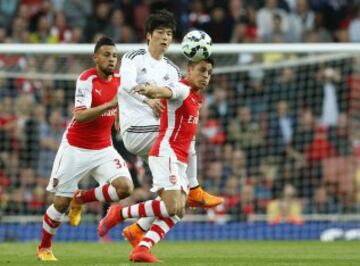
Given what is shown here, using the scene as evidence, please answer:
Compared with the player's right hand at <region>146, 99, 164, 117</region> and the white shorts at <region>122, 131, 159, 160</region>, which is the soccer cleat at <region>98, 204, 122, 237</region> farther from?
the player's right hand at <region>146, 99, 164, 117</region>

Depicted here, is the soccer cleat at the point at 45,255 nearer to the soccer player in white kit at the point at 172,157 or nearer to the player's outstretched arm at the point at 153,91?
the soccer player in white kit at the point at 172,157

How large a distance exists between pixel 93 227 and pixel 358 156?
14.9 ft

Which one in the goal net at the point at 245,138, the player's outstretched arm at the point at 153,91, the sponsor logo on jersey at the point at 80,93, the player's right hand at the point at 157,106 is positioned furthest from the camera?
the goal net at the point at 245,138

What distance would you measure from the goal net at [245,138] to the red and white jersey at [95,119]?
574 centimetres

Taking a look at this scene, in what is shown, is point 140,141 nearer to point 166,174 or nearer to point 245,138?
point 166,174

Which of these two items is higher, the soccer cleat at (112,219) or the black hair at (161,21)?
the black hair at (161,21)

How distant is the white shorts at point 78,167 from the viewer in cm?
1377

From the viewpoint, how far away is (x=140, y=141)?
13.8m

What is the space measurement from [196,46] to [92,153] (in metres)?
1.79

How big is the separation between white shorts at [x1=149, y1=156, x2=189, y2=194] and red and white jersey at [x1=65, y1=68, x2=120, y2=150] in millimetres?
1352

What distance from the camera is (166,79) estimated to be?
547 inches

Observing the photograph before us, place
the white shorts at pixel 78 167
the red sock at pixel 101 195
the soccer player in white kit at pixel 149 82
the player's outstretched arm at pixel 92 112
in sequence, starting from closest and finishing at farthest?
the player's outstretched arm at pixel 92 112
the soccer player in white kit at pixel 149 82
the white shorts at pixel 78 167
the red sock at pixel 101 195

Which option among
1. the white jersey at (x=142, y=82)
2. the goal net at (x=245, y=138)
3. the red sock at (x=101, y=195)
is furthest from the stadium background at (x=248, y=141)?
the white jersey at (x=142, y=82)

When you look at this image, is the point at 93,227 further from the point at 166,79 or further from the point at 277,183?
the point at 166,79
